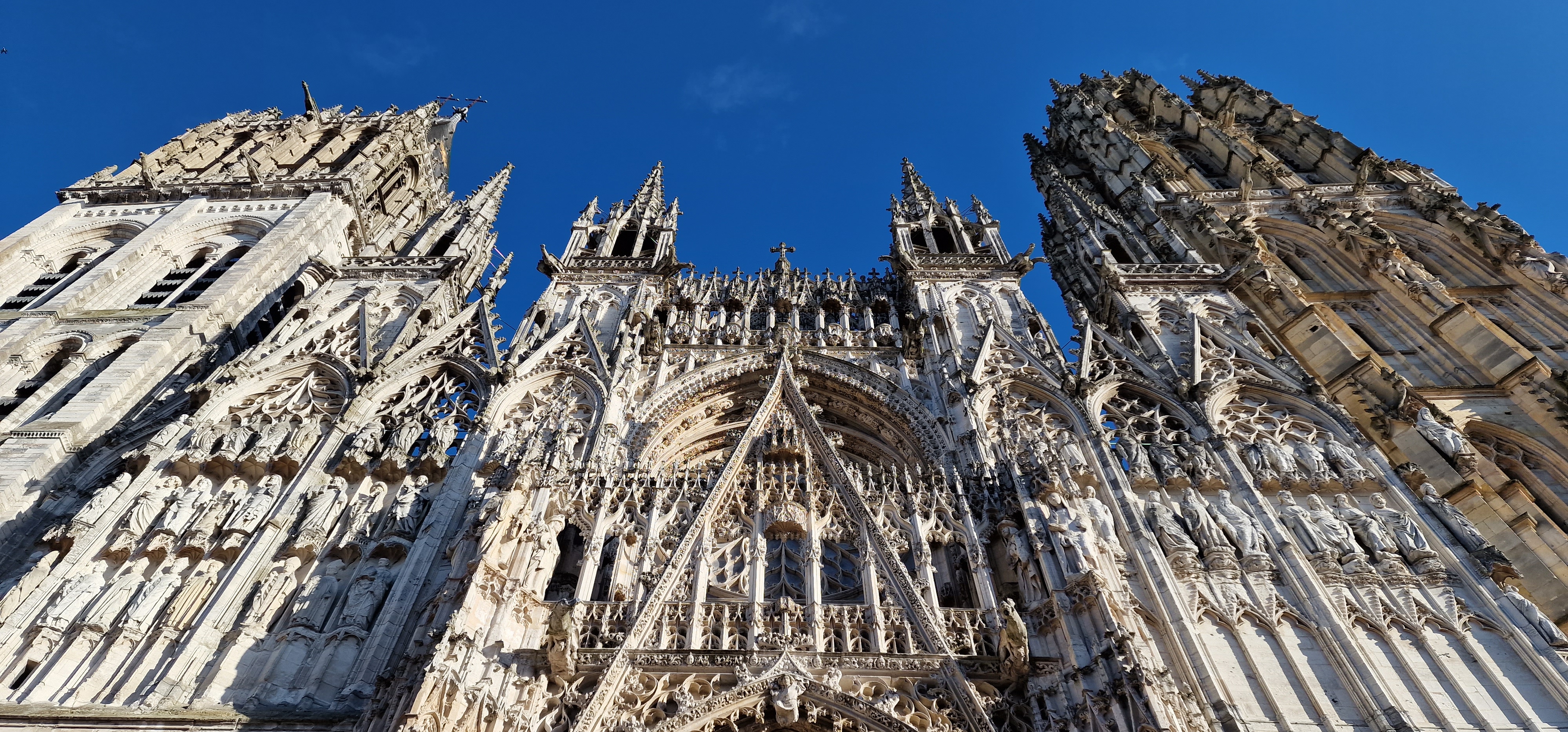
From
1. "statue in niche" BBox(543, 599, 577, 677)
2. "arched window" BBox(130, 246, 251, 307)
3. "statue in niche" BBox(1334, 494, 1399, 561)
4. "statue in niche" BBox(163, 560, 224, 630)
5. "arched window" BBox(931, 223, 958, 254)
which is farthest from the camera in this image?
"arched window" BBox(931, 223, 958, 254)

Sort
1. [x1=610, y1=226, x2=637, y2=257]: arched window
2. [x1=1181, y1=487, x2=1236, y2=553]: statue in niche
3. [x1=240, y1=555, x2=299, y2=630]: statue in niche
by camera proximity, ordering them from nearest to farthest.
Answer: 1. [x1=240, y1=555, x2=299, y2=630]: statue in niche
2. [x1=1181, y1=487, x2=1236, y2=553]: statue in niche
3. [x1=610, y1=226, x2=637, y2=257]: arched window

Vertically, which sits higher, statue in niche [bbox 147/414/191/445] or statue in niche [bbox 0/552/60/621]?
statue in niche [bbox 147/414/191/445]

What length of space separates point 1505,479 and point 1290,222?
39.0 ft

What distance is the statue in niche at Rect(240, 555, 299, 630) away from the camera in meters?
10.3

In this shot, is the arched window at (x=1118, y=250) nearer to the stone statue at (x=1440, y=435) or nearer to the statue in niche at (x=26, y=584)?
the stone statue at (x=1440, y=435)

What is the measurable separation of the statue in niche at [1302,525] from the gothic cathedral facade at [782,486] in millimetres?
45

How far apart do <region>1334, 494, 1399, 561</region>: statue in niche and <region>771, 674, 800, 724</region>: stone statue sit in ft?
23.3

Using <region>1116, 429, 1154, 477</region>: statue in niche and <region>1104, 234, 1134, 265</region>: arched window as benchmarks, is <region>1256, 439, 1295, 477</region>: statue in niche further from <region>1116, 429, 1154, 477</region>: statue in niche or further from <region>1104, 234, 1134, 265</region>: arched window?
<region>1104, 234, 1134, 265</region>: arched window

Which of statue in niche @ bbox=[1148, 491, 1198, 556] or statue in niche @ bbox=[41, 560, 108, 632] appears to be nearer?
statue in niche @ bbox=[41, 560, 108, 632]

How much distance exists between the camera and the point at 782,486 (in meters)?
12.5

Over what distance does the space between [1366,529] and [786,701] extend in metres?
7.52

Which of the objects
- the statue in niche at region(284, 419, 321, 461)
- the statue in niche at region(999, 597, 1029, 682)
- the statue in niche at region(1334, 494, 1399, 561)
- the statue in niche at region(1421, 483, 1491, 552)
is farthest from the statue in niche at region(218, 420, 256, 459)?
the statue in niche at region(1421, 483, 1491, 552)

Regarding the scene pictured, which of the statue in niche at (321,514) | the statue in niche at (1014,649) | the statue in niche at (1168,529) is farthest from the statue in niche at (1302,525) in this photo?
the statue in niche at (321,514)

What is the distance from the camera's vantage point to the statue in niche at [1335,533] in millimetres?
11047
